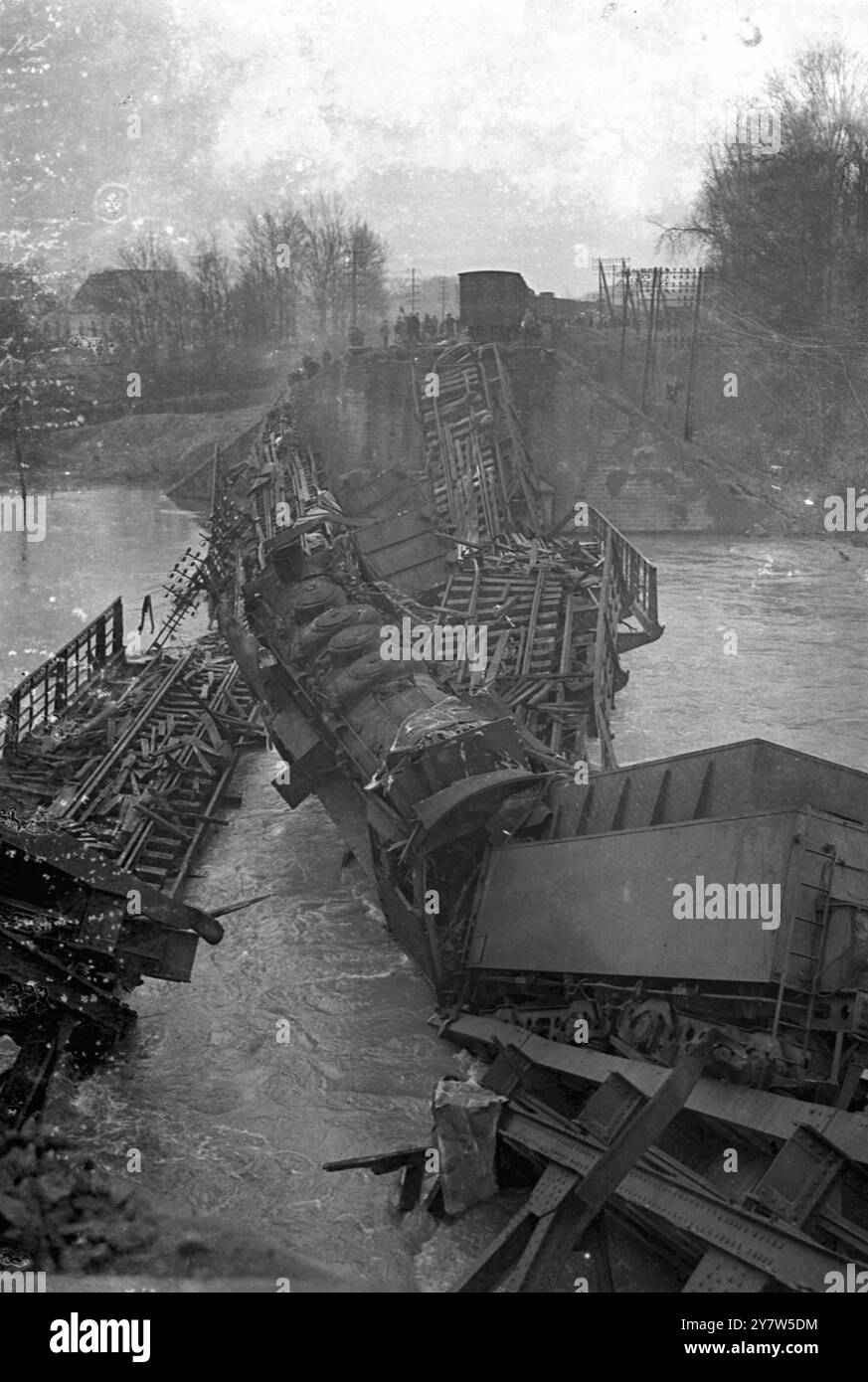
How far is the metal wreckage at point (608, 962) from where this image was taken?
7.46 m

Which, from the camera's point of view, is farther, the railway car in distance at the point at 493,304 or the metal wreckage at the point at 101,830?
the railway car in distance at the point at 493,304

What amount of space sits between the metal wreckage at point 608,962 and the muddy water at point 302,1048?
24.8 inches

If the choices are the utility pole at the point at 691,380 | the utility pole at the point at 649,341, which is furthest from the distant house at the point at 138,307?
the utility pole at the point at 691,380

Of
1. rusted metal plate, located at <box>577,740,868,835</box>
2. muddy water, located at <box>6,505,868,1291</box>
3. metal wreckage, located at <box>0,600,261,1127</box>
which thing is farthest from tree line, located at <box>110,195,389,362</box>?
rusted metal plate, located at <box>577,740,868,835</box>

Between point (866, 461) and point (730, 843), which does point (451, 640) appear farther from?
point (866, 461)

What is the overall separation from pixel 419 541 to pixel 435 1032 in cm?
1406

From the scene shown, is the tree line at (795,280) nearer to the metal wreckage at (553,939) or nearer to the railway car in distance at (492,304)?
the railway car in distance at (492,304)

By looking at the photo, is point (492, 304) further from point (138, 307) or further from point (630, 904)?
point (630, 904)

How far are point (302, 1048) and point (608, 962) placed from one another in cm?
377

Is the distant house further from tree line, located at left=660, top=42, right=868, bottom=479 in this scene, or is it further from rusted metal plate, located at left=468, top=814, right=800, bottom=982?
rusted metal plate, located at left=468, top=814, right=800, bottom=982

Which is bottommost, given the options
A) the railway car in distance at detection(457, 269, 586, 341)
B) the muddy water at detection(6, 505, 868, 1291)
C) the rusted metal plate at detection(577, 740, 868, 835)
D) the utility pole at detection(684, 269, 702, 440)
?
the muddy water at detection(6, 505, 868, 1291)

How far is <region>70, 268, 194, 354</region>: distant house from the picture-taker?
142ft

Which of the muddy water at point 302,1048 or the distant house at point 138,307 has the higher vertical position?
the distant house at point 138,307

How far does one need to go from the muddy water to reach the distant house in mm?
28225
